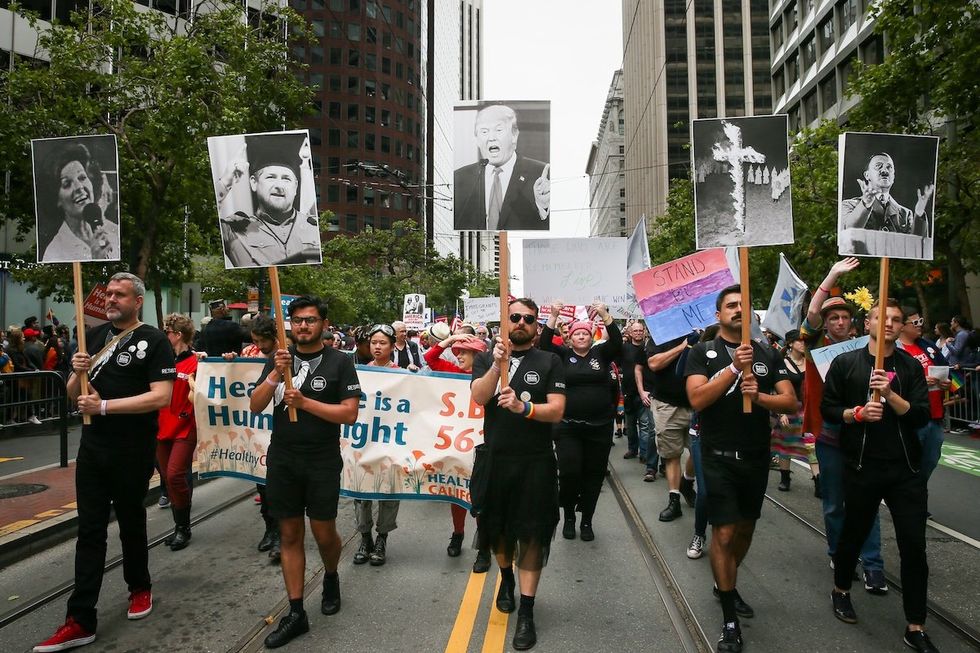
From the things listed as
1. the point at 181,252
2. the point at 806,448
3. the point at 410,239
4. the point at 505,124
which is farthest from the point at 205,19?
the point at 410,239

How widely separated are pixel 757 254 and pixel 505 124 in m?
23.4

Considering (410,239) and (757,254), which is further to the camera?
(410,239)

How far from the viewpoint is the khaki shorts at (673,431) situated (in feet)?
24.3

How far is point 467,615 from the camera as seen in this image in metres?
4.55

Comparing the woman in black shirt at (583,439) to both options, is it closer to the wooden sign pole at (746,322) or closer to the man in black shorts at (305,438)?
the wooden sign pole at (746,322)

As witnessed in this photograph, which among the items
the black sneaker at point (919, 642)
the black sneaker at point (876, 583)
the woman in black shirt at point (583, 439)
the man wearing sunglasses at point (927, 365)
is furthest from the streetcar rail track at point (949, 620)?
the woman in black shirt at point (583, 439)

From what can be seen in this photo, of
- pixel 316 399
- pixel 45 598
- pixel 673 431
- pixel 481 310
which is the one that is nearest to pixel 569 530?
pixel 673 431

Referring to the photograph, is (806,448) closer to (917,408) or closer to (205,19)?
(917,408)

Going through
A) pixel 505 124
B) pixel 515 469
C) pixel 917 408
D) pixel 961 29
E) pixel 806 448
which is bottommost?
pixel 806 448

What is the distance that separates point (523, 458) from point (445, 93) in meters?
123

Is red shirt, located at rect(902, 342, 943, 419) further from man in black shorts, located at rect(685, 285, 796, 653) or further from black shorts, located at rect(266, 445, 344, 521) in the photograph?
black shorts, located at rect(266, 445, 344, 521)

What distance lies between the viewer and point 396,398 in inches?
248

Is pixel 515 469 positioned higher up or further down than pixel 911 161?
further down

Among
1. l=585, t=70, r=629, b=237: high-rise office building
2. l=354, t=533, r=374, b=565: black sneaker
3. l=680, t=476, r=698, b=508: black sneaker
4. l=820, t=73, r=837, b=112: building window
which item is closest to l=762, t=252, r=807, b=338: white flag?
l=680, t=476, r=698, b=508: black sneaker
